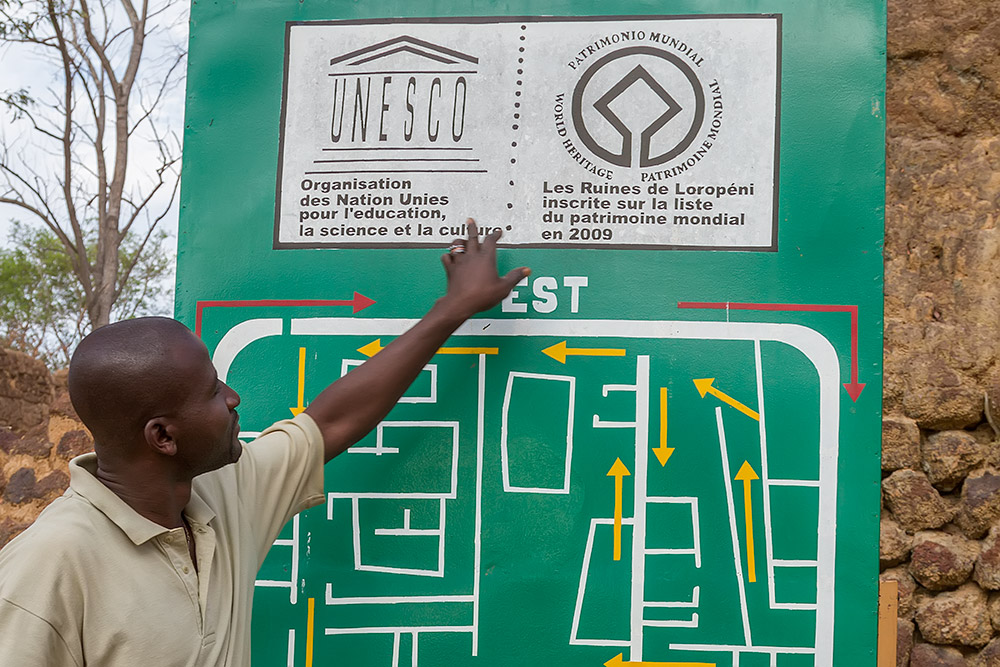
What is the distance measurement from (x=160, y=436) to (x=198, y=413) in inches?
2.9

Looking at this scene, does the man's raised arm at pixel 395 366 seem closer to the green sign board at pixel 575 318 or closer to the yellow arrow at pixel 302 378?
the green sign board at pixel 575 318

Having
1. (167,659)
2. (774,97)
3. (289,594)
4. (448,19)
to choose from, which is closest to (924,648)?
(774,97)

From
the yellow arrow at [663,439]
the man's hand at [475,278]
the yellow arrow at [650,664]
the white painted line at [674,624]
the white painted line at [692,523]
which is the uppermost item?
the man's hand at [475,278]

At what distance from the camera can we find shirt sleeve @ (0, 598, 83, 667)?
4.90ft

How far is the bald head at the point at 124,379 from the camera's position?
1.64 m

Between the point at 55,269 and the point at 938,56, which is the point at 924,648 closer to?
the point at 938,56

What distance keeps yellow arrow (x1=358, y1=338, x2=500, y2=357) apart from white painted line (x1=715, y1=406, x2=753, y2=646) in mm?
565

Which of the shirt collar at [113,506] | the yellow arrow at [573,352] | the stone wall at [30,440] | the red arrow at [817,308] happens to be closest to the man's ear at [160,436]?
the shirt collar at [113,506]

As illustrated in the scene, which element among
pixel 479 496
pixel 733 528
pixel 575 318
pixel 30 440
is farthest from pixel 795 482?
pixel 30 440

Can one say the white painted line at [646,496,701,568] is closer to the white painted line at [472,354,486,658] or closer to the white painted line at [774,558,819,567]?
the white painted line at [774,558,819,567]

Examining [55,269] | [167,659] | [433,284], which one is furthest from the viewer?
[55,269]

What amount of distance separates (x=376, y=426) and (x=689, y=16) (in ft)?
4.15

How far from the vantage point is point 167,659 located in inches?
65.0

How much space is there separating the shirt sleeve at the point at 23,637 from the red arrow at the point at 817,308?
4.93 ft
